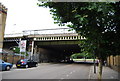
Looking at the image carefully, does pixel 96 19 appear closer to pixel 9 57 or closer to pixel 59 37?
pixel 9 57

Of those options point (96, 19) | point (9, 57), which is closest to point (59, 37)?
point (9, 57)

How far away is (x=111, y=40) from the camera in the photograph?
771cm

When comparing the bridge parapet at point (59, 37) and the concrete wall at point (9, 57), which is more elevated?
the bridge parapet at point (59, 37)

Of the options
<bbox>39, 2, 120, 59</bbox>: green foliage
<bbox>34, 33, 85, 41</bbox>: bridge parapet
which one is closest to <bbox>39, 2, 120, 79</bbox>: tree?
<bbox>39, 2, 120, 59</bbox>: green foliage

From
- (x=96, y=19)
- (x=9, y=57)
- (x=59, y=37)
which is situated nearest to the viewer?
(x=96, y=19)

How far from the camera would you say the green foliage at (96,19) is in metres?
5.73

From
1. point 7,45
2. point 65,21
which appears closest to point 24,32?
point 7,45

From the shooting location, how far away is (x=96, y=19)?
629 centimetres

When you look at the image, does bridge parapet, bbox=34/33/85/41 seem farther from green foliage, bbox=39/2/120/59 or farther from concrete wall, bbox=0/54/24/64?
green foliage, bbox=39/2/120/59

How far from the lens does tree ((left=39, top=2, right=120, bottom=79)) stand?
5731mm

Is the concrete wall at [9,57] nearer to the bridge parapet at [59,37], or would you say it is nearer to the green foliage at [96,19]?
the bridge parapet at [59,37]

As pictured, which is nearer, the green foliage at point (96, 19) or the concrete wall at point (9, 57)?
the green foliage at point (96, 19)

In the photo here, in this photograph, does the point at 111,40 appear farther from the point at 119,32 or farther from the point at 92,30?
the point at 92,30

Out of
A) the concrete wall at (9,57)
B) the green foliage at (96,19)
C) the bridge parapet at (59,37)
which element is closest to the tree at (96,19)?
the green foliage at (96,19)
